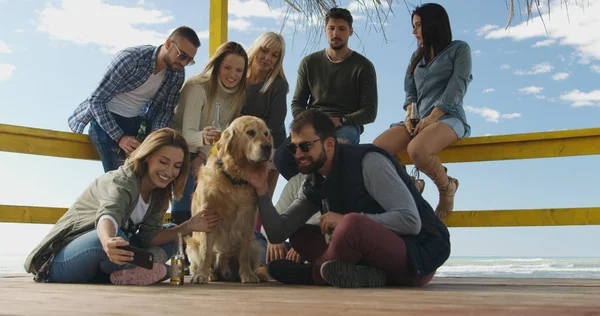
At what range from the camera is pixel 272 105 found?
4.45 metres

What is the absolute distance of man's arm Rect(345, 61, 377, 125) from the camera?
450 cm

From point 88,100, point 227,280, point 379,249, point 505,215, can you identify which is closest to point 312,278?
point 379,249

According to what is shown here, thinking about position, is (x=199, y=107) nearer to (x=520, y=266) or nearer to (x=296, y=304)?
(x=296, y=304)

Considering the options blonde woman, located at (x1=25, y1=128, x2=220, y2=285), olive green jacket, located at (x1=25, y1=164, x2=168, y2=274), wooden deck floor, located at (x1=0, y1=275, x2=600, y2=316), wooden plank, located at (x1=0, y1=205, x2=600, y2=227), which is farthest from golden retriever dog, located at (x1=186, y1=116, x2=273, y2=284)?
wooden plank, located at (x1=0, y1=205, x2=600, y2=227)

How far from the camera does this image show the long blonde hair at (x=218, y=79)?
429 cm

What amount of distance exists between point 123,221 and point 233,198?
27.8 inches

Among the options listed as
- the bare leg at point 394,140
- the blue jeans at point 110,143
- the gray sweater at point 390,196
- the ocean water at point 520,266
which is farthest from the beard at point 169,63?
the ocean water at point 520,266

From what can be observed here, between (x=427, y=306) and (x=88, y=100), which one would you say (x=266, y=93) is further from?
(x=427, y=306)

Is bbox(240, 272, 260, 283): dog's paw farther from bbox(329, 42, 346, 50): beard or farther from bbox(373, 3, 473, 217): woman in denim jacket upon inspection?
bbox(329, 42, 346, 50): beard

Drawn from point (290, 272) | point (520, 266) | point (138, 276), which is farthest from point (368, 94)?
point (520, 266)

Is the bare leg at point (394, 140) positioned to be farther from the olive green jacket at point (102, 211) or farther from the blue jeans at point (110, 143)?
the olive green jacket at point (102, 211)

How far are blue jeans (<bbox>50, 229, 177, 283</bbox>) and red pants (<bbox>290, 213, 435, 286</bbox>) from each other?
1099 millimetres

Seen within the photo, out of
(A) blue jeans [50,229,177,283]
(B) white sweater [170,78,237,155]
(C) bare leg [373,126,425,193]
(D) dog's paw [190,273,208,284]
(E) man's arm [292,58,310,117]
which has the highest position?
(E) man's arm [292,58,310,117]

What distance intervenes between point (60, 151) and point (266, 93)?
1694mm
